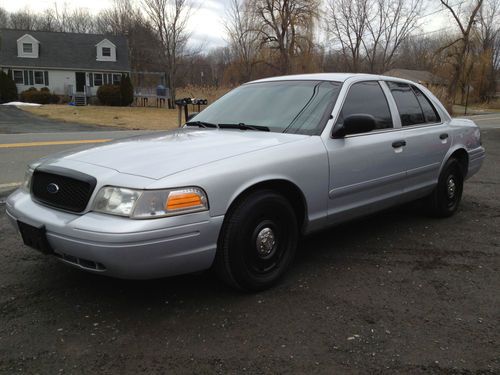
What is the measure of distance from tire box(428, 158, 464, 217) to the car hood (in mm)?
2234

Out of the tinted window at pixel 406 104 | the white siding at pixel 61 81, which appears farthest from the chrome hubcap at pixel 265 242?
the white siding at pixel 61 81

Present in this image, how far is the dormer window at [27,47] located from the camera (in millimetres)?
39156

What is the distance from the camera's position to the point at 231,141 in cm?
346

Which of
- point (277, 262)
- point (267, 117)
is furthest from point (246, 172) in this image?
point (267, 117)

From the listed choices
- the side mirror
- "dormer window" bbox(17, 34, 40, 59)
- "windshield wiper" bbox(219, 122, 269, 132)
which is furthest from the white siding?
the side mirror

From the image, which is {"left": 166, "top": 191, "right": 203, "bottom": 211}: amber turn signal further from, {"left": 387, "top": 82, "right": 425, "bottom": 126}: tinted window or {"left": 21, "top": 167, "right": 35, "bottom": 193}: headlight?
{"left": 387, "top": 82, "right": 425, "bottom": 126}: tinted window

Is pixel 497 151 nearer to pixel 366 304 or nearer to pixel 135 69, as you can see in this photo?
pixel 366 304

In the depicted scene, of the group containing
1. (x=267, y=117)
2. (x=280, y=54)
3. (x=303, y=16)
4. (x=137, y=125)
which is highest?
(x=303, y=16)

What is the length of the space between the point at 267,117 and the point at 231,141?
66cm

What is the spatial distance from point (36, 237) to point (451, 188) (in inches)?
168

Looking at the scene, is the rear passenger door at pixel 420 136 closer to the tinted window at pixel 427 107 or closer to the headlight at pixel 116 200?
the tinted window at pixel 427 107

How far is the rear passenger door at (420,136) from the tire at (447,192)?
169 millimetres

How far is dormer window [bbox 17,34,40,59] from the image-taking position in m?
39.2

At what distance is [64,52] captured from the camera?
4044 cm
